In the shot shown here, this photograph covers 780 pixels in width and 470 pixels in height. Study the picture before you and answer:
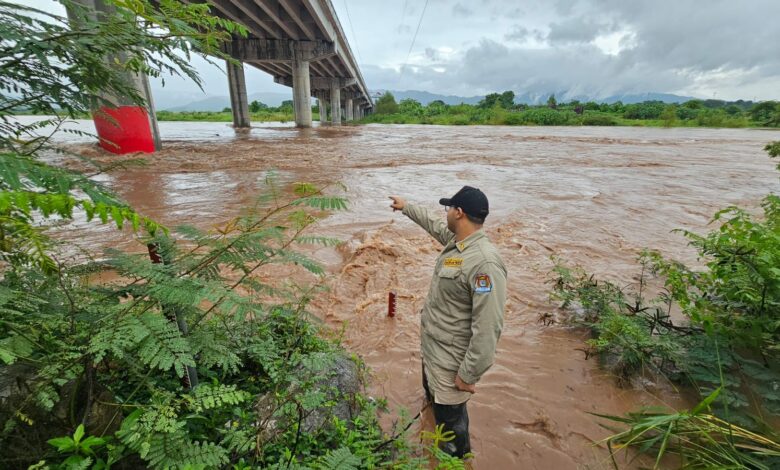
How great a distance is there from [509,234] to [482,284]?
15.8ft

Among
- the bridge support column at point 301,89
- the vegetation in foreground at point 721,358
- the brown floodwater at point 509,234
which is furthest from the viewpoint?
the bridge support column at point 301,89

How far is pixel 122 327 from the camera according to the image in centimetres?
136

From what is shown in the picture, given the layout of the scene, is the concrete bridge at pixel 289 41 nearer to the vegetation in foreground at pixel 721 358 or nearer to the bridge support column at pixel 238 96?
the bridge support column at pixel 238 96

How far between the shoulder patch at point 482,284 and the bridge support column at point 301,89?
29.3 m

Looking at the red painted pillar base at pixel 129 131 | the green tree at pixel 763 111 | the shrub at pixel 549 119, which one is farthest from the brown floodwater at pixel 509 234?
the green tree at pixel 763 111

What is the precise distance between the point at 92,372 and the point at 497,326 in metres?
2.08

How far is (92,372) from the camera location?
4.97ft

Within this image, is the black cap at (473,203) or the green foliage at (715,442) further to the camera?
the black cap at (473,203)

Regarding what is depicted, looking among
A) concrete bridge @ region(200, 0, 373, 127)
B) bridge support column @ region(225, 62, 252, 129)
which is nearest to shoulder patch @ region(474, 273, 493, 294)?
concrete bridge @ region(200, 0, 373, 127)

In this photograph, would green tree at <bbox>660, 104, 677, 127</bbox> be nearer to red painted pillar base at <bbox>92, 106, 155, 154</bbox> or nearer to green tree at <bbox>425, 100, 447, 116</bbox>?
green tree at <bbox>425, 100, 447, 116</bbox>

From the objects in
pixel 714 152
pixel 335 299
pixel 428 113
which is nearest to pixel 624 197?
pixel 335 299

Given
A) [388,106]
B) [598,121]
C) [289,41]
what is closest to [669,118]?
[598,121]

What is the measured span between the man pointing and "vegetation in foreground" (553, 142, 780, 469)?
885 millimetres

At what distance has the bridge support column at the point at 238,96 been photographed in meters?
31.4
